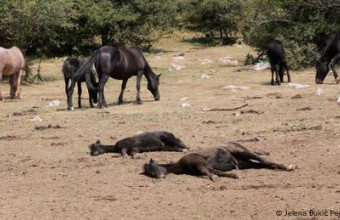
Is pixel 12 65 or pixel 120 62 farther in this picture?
pixel 12 65

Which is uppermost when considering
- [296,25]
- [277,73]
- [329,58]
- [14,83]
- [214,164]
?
[296,25]

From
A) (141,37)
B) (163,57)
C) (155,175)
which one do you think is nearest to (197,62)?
(163,57)

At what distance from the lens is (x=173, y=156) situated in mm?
9648

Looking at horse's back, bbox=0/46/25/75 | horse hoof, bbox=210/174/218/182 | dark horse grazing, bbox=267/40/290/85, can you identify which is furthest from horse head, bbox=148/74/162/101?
horse hoof, bbox=210/174/218/182

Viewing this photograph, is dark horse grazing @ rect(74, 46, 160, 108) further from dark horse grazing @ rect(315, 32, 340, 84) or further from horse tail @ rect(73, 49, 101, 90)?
dark horse grazing @ rect(315, 32, 340, 84)

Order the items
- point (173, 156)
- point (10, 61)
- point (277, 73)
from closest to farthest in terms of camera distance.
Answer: point (173, 156) < point (10, 61) < point (277, 73)

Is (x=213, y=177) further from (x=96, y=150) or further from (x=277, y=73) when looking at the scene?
(x=277, y=73)

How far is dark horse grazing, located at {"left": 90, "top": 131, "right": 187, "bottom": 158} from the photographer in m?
9.95

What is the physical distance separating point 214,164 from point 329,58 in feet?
44.2

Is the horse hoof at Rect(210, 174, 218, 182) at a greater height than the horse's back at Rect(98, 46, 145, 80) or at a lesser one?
lesser

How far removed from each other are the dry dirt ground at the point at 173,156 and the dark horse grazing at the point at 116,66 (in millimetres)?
495

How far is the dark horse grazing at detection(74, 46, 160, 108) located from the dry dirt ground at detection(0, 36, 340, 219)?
0.50 metres

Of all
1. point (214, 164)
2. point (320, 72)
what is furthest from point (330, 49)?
point (214, 164)

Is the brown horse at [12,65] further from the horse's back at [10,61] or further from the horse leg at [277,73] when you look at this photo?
the horse leg at [277,73]
